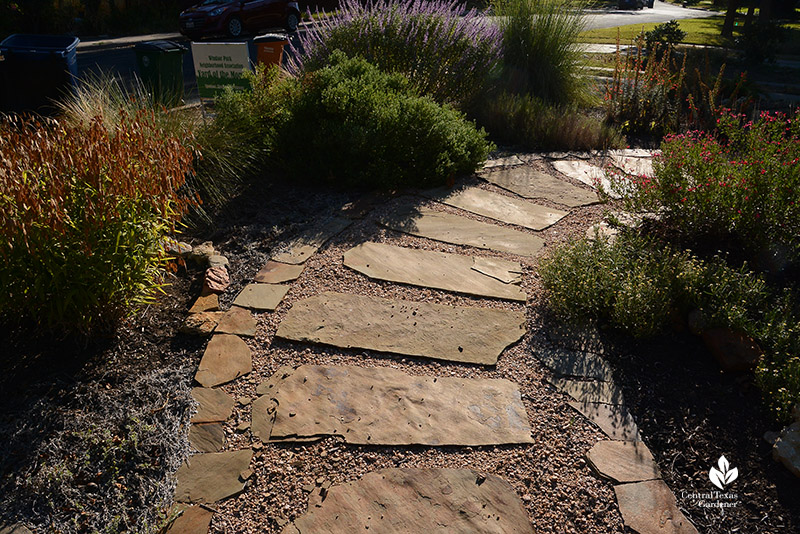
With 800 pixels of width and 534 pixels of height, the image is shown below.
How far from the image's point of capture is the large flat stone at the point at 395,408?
2.54 m

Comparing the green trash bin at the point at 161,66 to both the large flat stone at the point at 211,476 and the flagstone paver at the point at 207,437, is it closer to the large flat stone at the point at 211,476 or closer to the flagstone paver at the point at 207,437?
the flagstone paver at the point at 207,437

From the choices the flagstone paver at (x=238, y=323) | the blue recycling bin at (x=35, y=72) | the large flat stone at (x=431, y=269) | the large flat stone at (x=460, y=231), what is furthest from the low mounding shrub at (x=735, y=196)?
the blue recycling bin at (x=35, y=72)

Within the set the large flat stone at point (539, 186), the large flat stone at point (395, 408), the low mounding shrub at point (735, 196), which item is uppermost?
the low mounding shrub at point (735, 196)

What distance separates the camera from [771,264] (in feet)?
11.9

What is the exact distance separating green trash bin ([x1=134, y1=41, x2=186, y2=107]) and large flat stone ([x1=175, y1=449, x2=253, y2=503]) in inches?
179

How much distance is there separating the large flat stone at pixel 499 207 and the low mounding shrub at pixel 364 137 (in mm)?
224

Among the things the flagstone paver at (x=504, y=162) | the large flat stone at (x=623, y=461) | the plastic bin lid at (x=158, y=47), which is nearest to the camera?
the large flat stone at (x=623, y=461)

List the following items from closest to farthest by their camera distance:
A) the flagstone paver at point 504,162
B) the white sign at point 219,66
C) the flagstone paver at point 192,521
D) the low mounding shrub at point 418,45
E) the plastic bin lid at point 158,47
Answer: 1. the flagstone paver at point 192,521
2. the white sign at point 219,66
3. the flagstone paver at point 504,162
4. the plastic bin lid at point 158,47
5. the low mounding shrub at point 418,45

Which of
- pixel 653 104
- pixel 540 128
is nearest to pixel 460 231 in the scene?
pixel 540 128

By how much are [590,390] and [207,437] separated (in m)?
1.84

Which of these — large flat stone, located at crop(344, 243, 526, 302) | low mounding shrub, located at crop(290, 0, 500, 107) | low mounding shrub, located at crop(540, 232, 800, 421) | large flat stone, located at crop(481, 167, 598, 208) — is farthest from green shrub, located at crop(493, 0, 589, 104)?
low mounding shrub, located at crop(540, 232, 800, 421)

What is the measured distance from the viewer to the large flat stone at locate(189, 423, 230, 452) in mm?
2479

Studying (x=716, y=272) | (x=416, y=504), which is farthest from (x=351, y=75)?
(x=416, y=504)

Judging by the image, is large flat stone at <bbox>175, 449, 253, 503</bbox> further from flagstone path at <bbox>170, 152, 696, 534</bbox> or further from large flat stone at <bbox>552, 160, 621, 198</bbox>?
large flat stone at <bbox>552, 160, 621, 198</bbox>
